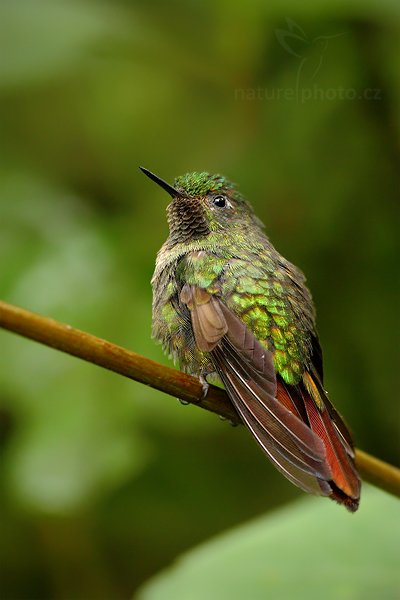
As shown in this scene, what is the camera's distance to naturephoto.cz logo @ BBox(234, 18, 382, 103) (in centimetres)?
393

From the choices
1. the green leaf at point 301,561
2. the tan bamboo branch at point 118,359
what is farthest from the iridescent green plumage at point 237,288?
the green leaf at point 301,561

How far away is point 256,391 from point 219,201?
3.17 ft

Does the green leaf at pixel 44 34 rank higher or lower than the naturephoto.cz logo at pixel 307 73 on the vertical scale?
lower

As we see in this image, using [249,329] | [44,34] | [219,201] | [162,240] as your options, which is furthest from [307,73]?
[249,329]

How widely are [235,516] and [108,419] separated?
1110 mm

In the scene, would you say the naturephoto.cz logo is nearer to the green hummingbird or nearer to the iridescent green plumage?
the green hummingbird

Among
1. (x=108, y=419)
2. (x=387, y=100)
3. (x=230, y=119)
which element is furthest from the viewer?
(x=230, y=119)

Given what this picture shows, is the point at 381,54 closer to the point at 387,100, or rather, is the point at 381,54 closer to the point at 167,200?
the point at 387,100

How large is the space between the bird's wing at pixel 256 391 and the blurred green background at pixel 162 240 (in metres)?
1.22

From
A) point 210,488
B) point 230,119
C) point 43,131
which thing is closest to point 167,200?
point 230,119

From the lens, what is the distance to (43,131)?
492cm

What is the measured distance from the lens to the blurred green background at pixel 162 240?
12.1 ft

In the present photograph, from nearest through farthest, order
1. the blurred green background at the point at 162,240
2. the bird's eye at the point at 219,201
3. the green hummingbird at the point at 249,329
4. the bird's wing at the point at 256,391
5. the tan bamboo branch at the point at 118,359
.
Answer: the tan bamboo branch at the point at 118,359 < the bird's wing at the point at 256,391 < the green hummingbird at the point at 249,329 < the bird's eye at the point at 219,201 < the blurred green background at the point at 162,240

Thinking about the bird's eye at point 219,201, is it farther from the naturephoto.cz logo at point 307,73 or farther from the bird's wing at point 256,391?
the naturephoto.cz logo at point 307,73
